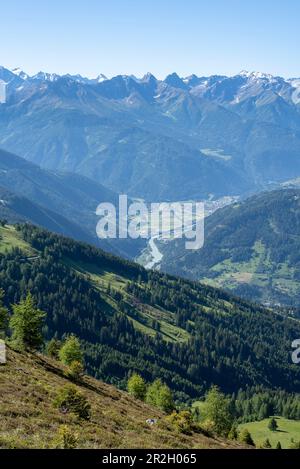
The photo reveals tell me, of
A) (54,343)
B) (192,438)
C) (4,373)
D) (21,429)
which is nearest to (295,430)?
(54,343)

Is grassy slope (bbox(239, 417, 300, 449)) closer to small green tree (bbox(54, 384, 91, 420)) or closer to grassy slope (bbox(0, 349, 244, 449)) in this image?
grassy slope (bbox(0, 349, 244, 449))

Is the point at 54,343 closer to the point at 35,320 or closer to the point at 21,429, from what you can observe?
the point at 35,320

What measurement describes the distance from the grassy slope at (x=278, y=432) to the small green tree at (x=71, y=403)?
76.8 m

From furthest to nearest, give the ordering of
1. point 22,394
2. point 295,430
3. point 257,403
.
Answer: point 257,403, point 295,430, point 22,394

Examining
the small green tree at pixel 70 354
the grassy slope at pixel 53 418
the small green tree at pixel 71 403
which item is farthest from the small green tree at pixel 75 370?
the small green tree at pixel 71 403

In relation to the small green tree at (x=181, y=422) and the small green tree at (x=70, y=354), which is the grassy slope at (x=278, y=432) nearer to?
the small green tree at (x=70, y=354)

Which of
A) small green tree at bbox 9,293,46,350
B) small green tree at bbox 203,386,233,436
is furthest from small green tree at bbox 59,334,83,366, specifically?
small green tree at bbox 203,386,233,436

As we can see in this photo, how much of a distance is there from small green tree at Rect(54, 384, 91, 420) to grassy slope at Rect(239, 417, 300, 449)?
76.8 m

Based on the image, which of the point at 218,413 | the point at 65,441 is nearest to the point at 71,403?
the point at 65,441

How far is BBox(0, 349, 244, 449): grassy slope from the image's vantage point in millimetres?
42562

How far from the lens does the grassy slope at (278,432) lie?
123 metres

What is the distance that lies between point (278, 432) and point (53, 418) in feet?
335
